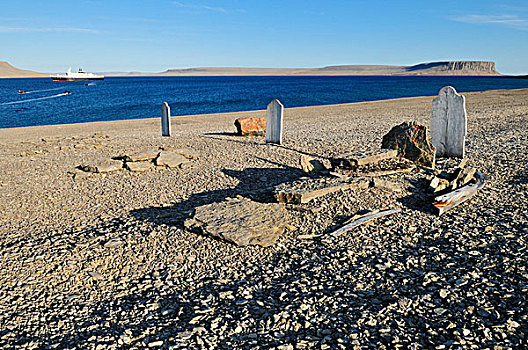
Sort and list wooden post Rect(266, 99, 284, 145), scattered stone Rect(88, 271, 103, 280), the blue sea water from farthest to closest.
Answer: the blue sea water < wooden post Rect(266, 99, 284, 145) < scattered stone Rect(88, 271, 103, 280)

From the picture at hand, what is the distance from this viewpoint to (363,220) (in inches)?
251

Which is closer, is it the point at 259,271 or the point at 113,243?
the point at 259,271

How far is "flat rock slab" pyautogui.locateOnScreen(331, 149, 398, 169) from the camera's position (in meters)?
8.45

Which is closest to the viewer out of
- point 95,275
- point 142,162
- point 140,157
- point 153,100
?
point 95,275

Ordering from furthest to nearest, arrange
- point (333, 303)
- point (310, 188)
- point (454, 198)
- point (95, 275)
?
point (310, 188) < point (454, 198) < point (95, 275) < point (333, 303)

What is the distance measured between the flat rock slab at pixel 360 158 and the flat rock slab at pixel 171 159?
4035 mm

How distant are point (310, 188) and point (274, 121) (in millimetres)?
6073

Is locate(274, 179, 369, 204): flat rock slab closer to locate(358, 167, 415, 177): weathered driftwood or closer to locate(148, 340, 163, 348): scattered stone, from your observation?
locate(358, 167, 415, 177): weathered driftwood

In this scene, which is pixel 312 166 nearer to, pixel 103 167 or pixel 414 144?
pixel 414 144

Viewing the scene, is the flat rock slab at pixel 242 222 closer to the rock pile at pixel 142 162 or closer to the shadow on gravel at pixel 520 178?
the rock pile at pixel 142 162

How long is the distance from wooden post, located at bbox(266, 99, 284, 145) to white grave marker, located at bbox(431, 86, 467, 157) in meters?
4.53

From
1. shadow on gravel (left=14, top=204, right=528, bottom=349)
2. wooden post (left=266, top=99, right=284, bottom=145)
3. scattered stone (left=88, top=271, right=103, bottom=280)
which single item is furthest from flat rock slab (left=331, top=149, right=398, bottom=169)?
scattered stone (left=88, top=271, right=103, bottom=280)

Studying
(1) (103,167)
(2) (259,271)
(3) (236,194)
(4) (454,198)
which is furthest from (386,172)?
(1) (103,167)

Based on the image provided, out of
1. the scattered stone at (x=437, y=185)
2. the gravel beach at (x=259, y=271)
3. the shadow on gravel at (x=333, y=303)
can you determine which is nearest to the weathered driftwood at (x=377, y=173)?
the gravel beach at (x=259, y=271)
